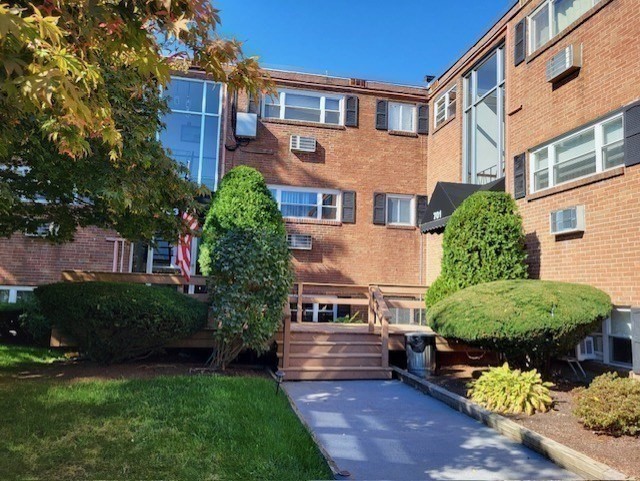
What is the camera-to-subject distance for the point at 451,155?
13492 millimetres

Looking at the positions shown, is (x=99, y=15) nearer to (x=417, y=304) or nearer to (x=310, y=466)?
(x=310, y=466)

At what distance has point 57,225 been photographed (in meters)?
7.68

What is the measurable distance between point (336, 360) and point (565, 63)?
667 centimetres

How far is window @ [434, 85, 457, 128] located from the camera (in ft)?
45.4

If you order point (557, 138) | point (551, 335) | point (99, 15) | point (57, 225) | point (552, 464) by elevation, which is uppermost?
point (557, 138)

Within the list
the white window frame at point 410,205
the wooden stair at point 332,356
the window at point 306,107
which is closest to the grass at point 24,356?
the wooden stair at point 332,356

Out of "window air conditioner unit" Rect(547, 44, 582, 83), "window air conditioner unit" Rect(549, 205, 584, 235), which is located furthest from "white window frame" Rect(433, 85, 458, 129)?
"window air conditioner unit" Rect(549, 205, 584, 235)

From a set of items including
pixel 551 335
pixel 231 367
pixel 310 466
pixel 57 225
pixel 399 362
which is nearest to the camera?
pixel 310 466

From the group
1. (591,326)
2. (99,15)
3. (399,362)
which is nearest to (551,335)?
(591,326)

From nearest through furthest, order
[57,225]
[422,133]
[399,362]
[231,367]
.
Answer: [57,225] < [231,367] < [399,362] < [422,133]

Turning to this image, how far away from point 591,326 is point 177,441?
561 centimetres

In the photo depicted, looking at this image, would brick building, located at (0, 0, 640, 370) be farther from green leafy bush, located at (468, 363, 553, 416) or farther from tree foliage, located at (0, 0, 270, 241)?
tree foliage, located at (0, 0, 270, 241)

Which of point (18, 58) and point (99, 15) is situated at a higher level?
point (99, 15)

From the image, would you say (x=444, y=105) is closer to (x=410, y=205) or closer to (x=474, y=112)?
(x=474, y=112)
